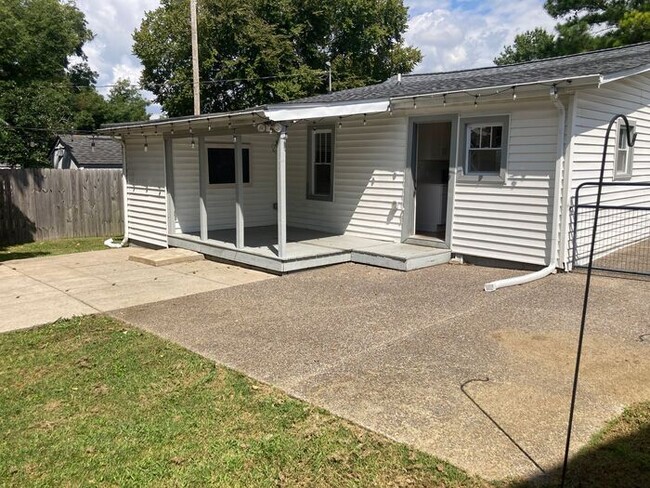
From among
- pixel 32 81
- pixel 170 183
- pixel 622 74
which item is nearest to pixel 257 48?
pixel 32 81

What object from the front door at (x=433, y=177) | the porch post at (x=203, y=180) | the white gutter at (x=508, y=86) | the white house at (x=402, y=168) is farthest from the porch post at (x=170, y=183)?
Answer: the front door at (x=433, y=177)

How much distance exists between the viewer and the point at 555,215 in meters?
7.30

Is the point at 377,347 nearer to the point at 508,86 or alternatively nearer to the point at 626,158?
the point at 508,86

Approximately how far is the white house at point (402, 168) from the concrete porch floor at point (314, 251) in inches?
1.1

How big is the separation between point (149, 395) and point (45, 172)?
11030 mm

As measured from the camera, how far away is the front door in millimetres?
10117

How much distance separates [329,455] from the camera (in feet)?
9.82

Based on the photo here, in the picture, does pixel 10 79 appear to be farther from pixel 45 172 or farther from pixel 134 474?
pixel 134 474

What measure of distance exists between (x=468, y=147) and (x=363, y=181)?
216 centimetres

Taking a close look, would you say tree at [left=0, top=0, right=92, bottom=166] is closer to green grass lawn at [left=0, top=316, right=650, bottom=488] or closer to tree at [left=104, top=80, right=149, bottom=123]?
green grass lawn at [left=0, top=316, right=650, bottom=488]

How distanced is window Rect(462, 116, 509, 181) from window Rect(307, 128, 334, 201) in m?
2.95

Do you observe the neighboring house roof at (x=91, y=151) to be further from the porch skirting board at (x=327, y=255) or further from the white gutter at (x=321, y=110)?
the white gutter at (x=321, y=110)

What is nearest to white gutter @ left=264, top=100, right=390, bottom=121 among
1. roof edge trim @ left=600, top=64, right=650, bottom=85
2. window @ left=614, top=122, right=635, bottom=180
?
roof edge trim @ left=600, top=64, right=650, bottom=85

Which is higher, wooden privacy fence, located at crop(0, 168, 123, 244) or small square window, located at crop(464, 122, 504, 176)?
small square window, located at crop(464, 122, 504, 176)
